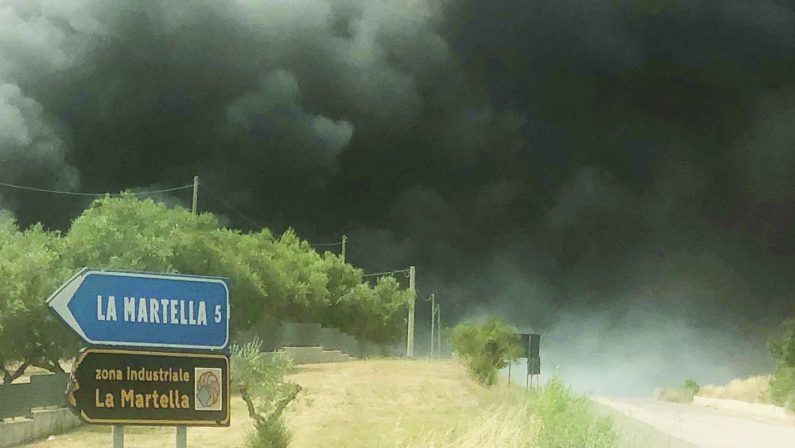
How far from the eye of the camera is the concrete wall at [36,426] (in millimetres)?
21406

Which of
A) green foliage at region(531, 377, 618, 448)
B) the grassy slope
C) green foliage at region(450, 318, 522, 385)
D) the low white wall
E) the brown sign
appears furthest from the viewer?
the low white wall

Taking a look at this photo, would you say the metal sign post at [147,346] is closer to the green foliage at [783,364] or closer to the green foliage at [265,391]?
the green foliage at [265,391]

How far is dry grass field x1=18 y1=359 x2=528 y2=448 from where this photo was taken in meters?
16.9

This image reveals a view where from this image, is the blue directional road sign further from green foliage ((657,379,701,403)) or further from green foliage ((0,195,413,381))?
green foliage ((657,379,701,403))

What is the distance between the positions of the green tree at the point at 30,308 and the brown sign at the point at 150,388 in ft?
56.3

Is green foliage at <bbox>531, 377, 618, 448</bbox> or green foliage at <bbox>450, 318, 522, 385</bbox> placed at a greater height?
green foliage at <bbox>531, 377, 618, 448</bbox>

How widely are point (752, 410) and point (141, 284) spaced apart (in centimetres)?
4942

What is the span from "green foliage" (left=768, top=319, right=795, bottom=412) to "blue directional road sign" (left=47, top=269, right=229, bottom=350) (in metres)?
46.2

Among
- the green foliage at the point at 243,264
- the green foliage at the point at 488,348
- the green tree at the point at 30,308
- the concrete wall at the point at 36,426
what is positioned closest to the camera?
the concrete wall at the point at 36,426

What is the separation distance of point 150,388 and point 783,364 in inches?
2015

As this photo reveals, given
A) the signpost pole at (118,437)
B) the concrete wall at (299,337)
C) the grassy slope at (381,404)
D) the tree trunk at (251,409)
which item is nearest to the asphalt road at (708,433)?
the grassy slope at (381,404)

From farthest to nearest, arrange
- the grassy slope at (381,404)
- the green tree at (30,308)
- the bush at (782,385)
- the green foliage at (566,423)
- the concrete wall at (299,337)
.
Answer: the concrete wall at (299,337)
the bush at (782,385)
the green tree at (30,308)
the grassy slope at (381,404)
the green foliage at (566,423)

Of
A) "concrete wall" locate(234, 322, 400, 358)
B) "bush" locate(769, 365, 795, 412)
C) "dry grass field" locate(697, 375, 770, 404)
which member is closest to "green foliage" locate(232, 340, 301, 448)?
"concrete wall" locate(234, 322, 400, 358)

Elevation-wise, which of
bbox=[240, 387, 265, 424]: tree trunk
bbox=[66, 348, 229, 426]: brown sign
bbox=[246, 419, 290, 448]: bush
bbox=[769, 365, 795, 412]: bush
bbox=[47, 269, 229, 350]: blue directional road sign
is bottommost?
bbox=[769, 365, 795, 412]: bush
